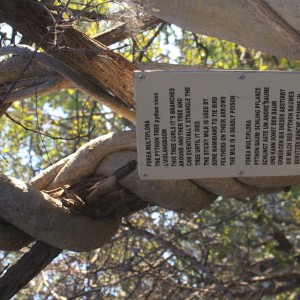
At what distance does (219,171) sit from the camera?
2.37m

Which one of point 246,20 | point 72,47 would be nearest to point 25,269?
point 72,47

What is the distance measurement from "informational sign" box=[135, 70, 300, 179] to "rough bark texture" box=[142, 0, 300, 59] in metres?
0.39

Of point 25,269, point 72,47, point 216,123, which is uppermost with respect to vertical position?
point 72,47

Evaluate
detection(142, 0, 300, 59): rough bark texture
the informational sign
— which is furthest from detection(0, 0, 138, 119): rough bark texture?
the informational sign

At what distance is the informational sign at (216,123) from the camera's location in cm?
226

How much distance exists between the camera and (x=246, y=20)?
2.62 meters

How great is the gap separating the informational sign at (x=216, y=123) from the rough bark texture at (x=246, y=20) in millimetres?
393

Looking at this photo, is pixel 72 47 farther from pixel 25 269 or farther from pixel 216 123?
pixel 25 269

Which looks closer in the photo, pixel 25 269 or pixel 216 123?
pixel 216 123

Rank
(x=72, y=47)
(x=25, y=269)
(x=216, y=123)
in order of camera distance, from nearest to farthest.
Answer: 1. (x=216, y=123)
2. (x=25, y=269)
3. (x=72, y=47)

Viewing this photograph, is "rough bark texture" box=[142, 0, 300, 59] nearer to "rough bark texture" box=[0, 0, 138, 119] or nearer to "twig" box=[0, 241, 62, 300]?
"rough bark texture" box=[0, 0, 138, 119]

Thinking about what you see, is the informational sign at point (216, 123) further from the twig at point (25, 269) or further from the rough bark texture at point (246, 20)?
the twig at point (25, 269)

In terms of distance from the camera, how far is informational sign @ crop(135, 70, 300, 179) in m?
2.26

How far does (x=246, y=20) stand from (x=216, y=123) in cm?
57
